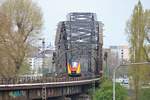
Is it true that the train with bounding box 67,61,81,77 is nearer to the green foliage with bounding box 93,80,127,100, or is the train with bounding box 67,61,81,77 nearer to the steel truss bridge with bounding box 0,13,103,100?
the steel truss bridge with bounding box 0,13,103,100

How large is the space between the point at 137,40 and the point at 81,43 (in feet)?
190

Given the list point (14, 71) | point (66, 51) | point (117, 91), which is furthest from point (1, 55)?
point (66, 51)

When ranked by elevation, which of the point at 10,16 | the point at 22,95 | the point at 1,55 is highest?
the point at 10,16

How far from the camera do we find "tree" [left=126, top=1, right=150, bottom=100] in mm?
66312

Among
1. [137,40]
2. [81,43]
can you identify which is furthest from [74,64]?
[137,40]

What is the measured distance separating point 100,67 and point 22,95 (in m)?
61.2

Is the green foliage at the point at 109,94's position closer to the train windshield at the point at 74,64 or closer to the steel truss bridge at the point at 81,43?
the steel truss bridge at the point at 81,43

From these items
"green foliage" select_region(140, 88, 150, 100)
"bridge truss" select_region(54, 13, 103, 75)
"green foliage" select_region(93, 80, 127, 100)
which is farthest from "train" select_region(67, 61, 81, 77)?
"green foliage" select_region(93, 80, 127, 100)

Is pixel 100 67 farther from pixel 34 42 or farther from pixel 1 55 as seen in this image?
pixel 1 55

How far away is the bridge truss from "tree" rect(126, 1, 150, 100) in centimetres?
4964

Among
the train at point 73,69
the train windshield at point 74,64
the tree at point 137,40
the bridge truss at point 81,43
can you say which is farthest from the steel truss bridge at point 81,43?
the tree at point 137,40

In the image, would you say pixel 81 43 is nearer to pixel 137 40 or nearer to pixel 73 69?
pixel 73 69

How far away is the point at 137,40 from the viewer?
69312mm

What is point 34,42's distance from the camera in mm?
81938
